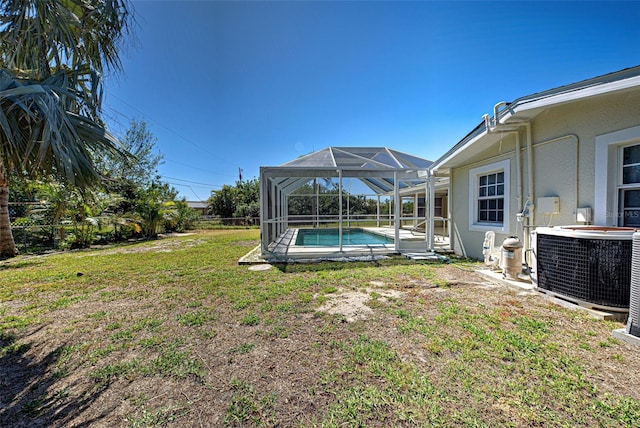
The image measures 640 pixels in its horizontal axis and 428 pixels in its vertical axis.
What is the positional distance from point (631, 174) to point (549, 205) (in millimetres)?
1073

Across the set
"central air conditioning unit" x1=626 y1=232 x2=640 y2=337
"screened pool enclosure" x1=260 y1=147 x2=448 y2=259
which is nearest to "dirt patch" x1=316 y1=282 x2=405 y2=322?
"central air conditioning unit" x1=626 y1=232 x2=640 y2=337

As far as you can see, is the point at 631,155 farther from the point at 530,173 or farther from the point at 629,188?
the point at 530,173

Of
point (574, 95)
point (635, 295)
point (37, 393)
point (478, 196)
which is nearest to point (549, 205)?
point (574, 95)

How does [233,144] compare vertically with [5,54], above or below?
above

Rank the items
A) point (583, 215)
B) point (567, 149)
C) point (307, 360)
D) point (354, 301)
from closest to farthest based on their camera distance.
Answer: point (307, 360)
point (354, 301)
point (583, 215)
point (567, 149)

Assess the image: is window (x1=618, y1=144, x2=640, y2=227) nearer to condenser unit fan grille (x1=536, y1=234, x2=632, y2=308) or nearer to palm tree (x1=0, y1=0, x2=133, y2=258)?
condenser unit fan grille (x1=536, y1=234, x2=632, y2=308)

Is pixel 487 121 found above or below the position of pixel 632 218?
above

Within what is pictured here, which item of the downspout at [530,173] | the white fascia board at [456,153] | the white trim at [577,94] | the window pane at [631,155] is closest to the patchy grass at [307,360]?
the downspout at [530,173]

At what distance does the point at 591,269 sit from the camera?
3.20 metres

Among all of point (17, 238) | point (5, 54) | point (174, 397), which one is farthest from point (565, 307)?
point (17, 238)

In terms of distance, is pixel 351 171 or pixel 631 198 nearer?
pixel 631 198

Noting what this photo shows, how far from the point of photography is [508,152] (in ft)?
18.7

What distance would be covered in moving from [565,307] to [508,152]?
365 centimetres

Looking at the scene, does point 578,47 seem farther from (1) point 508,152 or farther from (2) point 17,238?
(2) point 17,238
